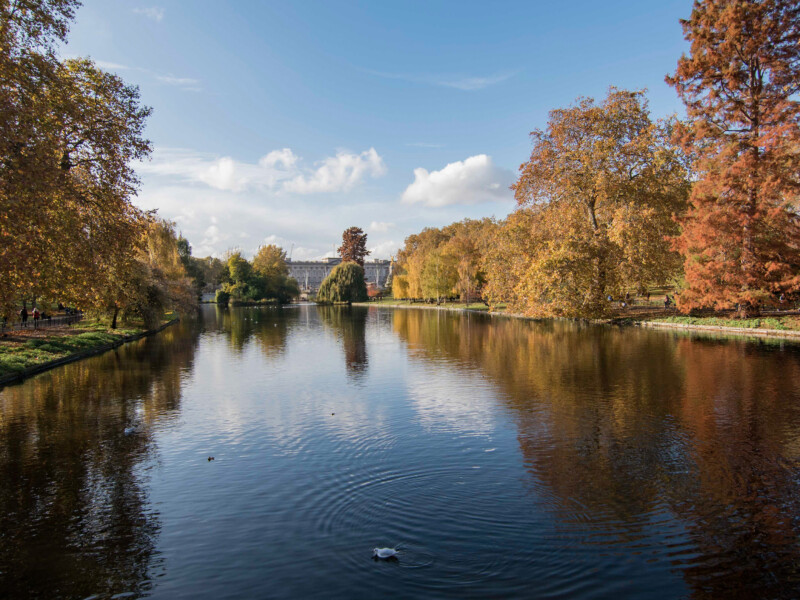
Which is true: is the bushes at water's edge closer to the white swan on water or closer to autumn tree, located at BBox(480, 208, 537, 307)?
autumn tree, located at BBox(480, 208, 537, 307)

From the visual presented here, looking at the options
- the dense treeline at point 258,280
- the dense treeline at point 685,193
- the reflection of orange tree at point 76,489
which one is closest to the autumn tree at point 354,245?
the dense treeline at point 258,280

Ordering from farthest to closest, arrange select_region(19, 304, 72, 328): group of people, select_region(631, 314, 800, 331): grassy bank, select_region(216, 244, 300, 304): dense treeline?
select_region(216, 244, 300, 304): dense treeline < select_region(19, 304, 72, 328): group of people < select_region(631, 314, 800, 331): grassy bank

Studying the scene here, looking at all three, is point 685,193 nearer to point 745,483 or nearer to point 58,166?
point 745,483

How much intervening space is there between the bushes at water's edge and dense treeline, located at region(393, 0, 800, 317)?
159 feet

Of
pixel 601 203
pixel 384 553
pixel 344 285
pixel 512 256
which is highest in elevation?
pixel 601 203

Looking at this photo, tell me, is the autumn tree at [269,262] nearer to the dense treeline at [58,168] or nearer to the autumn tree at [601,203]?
the autumn tree at [601,203]

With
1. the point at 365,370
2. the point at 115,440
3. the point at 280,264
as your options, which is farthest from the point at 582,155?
the point at 280,264

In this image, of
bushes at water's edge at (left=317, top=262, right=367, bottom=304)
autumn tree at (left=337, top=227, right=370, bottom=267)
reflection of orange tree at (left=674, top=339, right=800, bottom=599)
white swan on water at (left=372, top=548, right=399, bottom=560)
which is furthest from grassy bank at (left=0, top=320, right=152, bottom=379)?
autumn tree at (left=337, top=227, right=370, bottom=267)

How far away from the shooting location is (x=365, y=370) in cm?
2166

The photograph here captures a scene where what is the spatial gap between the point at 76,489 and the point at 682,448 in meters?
11.5

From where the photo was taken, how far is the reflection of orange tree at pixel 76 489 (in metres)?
6.50

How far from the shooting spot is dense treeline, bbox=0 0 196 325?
44.4 feet

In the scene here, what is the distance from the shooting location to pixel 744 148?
3064 centimetres

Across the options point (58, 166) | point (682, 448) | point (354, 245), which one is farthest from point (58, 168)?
point (354, 245)
